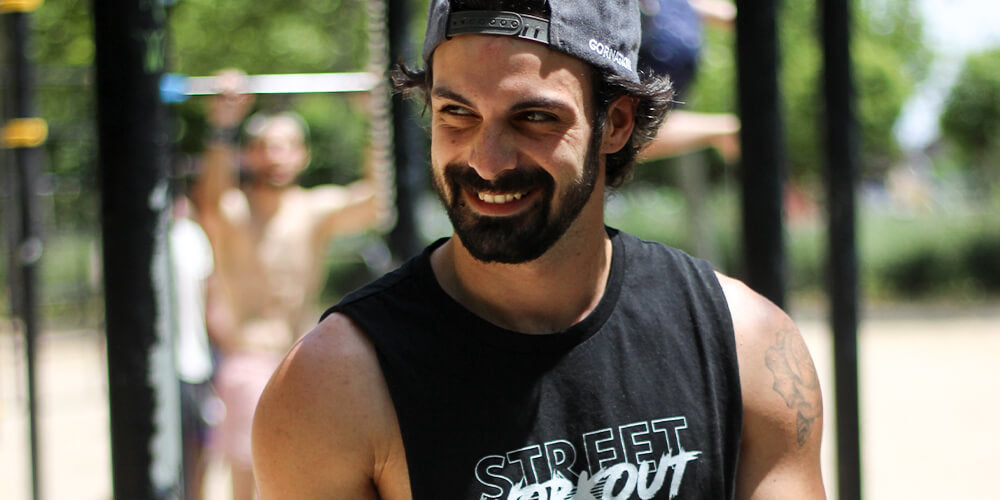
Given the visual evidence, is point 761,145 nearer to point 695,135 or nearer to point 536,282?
point 536,282

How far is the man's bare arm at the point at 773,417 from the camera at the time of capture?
5.29ft

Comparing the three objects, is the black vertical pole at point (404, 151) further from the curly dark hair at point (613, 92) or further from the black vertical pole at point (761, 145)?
the black vertical pole at point (761, 145)

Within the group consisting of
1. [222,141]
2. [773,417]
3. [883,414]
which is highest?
[773,417]

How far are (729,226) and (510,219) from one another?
17129mm

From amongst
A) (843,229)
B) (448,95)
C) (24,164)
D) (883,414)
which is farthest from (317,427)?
(883,414)

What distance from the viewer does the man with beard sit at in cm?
144

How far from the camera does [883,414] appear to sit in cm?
809

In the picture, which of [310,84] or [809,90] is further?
[809,90]

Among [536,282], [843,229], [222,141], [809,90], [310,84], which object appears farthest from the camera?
[809,90]

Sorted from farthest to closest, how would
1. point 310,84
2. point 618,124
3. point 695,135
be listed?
point 310,84 < point 695,135 < point 618,124

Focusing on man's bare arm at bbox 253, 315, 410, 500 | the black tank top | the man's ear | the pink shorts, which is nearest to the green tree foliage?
the pink shorts

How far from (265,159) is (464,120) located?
11.7ft

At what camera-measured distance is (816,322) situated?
44.9 feet

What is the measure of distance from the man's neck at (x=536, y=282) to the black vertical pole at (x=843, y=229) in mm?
604
